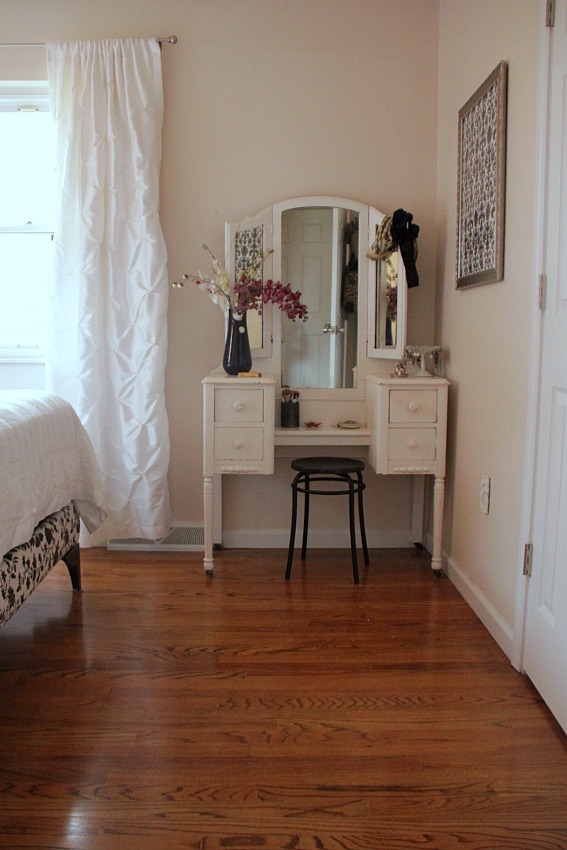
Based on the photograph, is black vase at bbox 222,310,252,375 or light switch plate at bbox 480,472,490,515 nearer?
light switch plate at bbox 480,472,490,515

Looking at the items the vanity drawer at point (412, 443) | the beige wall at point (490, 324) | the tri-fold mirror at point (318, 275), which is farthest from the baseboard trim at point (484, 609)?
the tri-fold mirror at point (318, 275)

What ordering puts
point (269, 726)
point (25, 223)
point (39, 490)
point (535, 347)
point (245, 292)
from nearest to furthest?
point (269, 726) → point (535, 347) → point (39, 490) → point (245, 292) → point (25, 223)

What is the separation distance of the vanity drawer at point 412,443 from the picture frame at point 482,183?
24.7 inches

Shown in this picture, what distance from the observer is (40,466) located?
2.31 meters

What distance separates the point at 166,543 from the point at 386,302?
61.4 inches

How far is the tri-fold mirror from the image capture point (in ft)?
11.1

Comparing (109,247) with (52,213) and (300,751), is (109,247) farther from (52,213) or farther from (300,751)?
(300,751)

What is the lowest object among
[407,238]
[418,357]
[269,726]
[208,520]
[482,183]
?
[269,726]

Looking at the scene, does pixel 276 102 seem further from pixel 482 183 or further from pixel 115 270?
pixel 482 183

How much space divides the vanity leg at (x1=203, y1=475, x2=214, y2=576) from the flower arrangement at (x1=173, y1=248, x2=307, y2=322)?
2.55ft

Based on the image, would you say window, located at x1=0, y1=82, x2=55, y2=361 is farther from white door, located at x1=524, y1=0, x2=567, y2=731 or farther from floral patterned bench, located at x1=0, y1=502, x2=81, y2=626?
white door, located at x1=524, y1=0, x2=567, y2=731

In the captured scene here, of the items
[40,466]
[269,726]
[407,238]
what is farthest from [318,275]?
[269,726]

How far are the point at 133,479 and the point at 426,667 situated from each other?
5.71ft

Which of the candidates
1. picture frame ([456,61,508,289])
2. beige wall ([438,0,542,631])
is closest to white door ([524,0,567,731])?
beige wall ([438,0,542,631])
